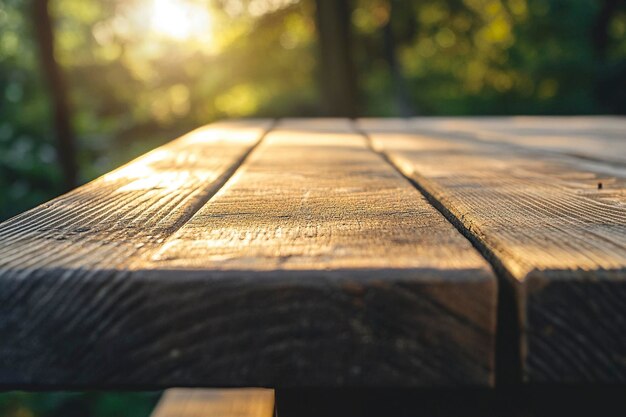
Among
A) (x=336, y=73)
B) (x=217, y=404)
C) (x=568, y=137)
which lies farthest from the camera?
(x=336, y=73)

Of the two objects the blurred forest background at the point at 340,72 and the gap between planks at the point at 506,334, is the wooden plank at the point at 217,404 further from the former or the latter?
the blurred forest background at the point at 340,72

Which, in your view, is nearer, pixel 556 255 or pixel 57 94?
pixel 556 255

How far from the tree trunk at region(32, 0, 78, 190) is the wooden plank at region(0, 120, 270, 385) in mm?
4930

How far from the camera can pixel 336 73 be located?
7.11 m

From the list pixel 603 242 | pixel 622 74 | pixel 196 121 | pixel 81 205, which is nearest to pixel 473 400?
pixel 603 242

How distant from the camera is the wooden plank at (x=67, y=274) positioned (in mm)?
506

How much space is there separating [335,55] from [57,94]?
2885mm

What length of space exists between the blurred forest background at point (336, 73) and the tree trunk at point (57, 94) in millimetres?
99

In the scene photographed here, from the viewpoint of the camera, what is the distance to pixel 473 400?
700mm

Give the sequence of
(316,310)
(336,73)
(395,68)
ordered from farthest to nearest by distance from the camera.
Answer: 1. (395,68)
2. (336,73)
3. (316,310)

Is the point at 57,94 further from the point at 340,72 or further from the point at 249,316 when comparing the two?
the point at 249,316

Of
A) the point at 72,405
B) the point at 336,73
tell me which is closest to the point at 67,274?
the point at 72,405

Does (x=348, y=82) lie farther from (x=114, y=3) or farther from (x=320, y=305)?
(x=114, y=3)

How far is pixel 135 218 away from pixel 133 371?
0.82ft
